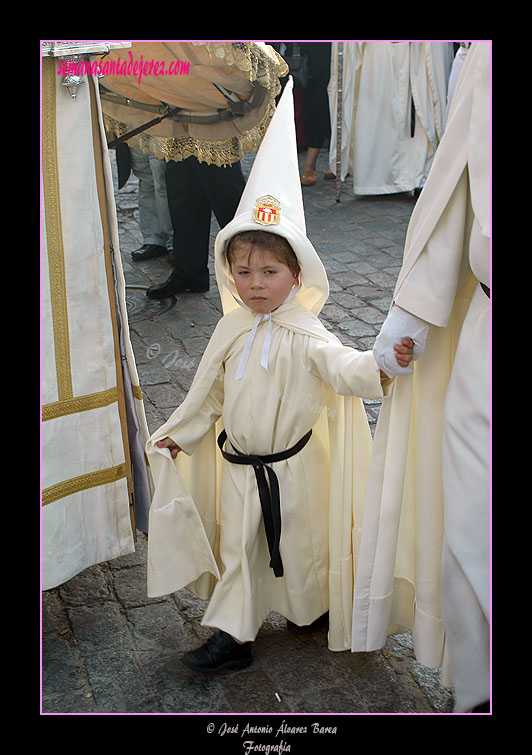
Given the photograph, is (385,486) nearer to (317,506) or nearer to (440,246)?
(317,506)

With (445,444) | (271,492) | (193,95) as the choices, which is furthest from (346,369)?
(193,95)

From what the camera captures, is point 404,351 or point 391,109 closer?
point 404,351

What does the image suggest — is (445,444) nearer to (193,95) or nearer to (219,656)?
(219,656)

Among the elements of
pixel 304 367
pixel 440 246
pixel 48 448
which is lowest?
pixel 48 448

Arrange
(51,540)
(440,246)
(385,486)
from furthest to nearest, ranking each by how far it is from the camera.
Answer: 1. (51,540)
2. (385,486)
3. (440,246)

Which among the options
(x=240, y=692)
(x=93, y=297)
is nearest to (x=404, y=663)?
(x=240, y=692)

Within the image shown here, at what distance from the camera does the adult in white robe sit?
7383 mm

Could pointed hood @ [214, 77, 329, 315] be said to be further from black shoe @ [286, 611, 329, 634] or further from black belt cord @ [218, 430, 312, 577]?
black shoe @ [286, 611, 329, 634]

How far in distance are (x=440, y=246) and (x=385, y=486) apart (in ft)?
2.28

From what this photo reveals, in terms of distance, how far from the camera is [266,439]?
263 cm

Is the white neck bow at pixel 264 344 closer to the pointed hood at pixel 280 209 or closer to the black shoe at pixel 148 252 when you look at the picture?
the pointed hood at pixel 280 209

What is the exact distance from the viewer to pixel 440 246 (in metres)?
2.18

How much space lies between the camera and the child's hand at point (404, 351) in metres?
2.26

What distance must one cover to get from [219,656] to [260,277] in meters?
1.19
